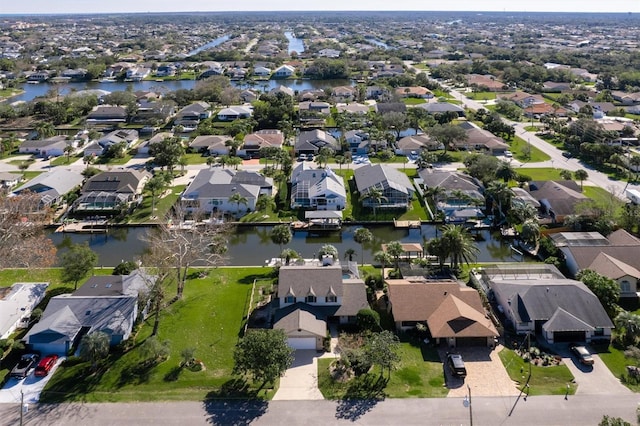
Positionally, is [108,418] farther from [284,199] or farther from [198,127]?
[198,127]

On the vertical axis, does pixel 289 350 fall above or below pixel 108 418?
above

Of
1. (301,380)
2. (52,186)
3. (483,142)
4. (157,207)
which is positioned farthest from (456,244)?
(52,186)

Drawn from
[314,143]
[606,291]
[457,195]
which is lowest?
[314,143]

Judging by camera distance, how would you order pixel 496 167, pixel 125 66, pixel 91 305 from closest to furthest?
1. pixel 91 305
2. pixel 496 167
3. pixel 125 66

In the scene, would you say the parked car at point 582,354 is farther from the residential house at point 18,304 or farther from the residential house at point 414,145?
the residential house at point 414,145

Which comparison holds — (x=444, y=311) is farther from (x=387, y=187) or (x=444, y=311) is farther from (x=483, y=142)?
(x=483, y=142)

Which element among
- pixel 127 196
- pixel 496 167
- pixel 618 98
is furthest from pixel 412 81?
pixel 127 196
